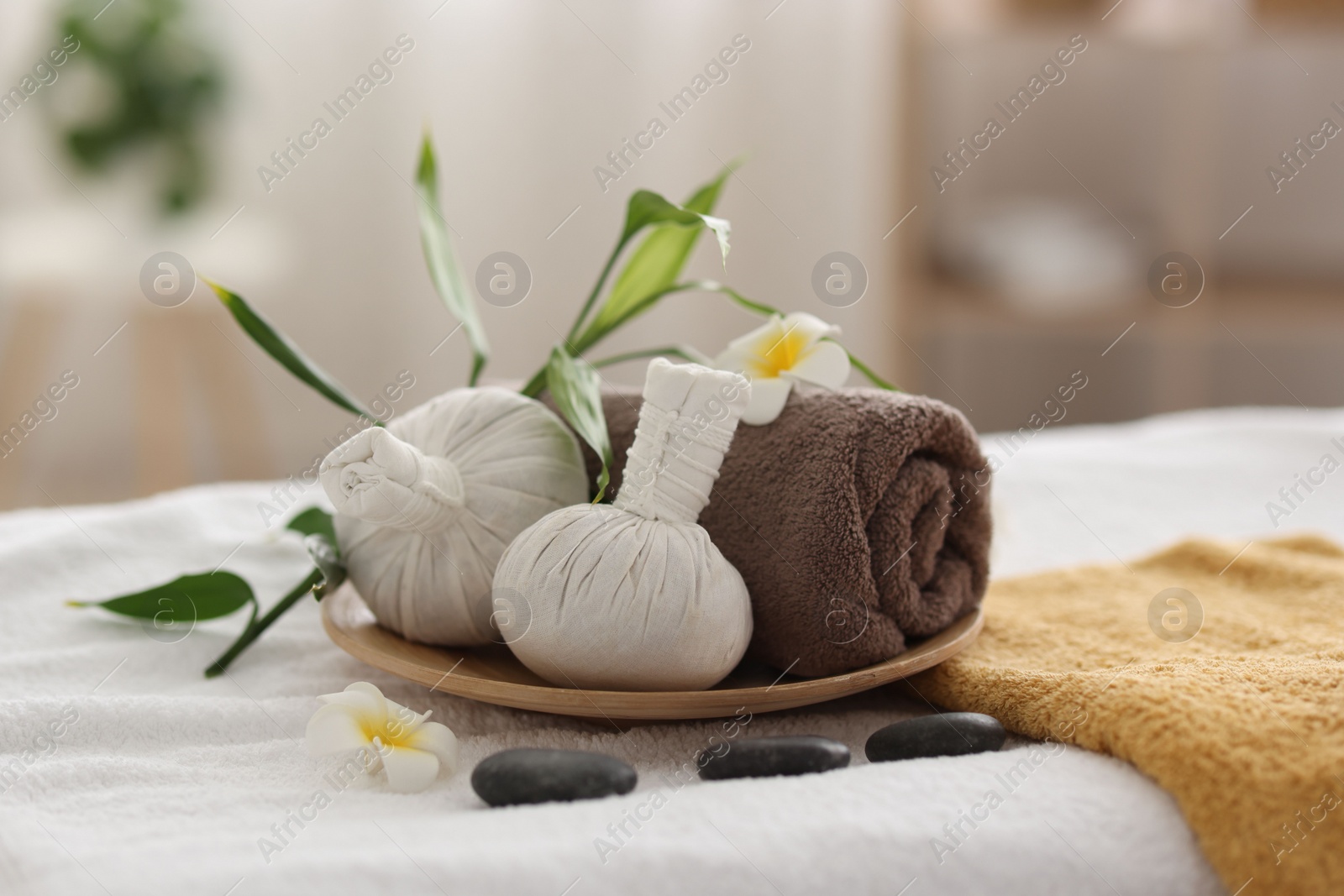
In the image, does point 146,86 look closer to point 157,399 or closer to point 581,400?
point 157,399

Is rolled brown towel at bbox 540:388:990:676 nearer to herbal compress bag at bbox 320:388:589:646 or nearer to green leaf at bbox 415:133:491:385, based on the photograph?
herbal compress bag at bbox 320:388:589:646

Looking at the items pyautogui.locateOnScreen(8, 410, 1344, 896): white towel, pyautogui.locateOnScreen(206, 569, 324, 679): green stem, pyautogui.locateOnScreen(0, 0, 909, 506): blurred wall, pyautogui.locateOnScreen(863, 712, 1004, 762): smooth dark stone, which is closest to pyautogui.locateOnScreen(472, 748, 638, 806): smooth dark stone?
pyautogui.locateOnScreen(8, 410, 1344, 896): white towel

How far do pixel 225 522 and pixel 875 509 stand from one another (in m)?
0.57

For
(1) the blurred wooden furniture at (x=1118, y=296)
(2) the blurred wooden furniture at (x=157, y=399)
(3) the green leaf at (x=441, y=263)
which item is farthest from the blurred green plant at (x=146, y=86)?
(3) the green leaf at (x=441, y=263)

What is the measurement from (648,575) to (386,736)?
14cm

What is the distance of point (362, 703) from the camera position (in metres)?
0.50

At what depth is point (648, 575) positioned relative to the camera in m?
0.49

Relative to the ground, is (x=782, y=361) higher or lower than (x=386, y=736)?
higher


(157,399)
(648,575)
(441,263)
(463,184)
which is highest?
(463,184)

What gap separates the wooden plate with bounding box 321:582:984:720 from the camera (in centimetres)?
49

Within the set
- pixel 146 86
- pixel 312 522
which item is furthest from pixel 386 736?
pixel 146 86

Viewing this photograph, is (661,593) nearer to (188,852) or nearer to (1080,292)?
(188,852)

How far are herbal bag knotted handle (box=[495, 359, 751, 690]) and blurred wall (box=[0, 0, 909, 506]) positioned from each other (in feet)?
5.54

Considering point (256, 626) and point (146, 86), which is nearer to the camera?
point (256, 626)
